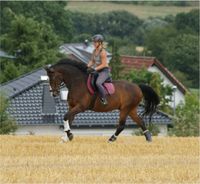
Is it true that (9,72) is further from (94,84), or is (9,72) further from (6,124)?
(94,84)

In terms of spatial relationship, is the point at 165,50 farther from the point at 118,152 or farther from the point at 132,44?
the point at 118,152

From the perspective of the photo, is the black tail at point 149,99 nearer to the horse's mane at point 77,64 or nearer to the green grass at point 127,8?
the horse's mane at point 77,64

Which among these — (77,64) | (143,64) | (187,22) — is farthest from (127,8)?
(77,64)

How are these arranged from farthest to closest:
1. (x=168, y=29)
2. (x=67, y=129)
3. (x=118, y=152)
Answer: (x=168, y=29) → (x=67, y=129) → (x=118, y=152)

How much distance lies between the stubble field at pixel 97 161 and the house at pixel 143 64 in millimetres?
50642

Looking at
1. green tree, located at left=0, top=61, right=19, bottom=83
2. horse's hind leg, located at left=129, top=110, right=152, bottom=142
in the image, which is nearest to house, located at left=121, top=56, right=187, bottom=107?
green tree, located at left=0, top=61, right=19, bottom=83

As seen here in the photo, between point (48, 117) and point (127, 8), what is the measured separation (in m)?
91.4

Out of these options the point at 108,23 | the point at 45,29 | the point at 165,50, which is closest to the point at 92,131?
the point at 45,29

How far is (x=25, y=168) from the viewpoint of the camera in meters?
14.9

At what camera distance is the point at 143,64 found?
8419 cm

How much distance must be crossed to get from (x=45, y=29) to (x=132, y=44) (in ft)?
199

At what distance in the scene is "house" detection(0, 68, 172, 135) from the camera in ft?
139

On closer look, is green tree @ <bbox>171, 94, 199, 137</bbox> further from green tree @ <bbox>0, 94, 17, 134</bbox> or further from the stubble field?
the stubble field

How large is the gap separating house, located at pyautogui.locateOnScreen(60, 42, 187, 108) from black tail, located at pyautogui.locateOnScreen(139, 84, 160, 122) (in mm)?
48257
